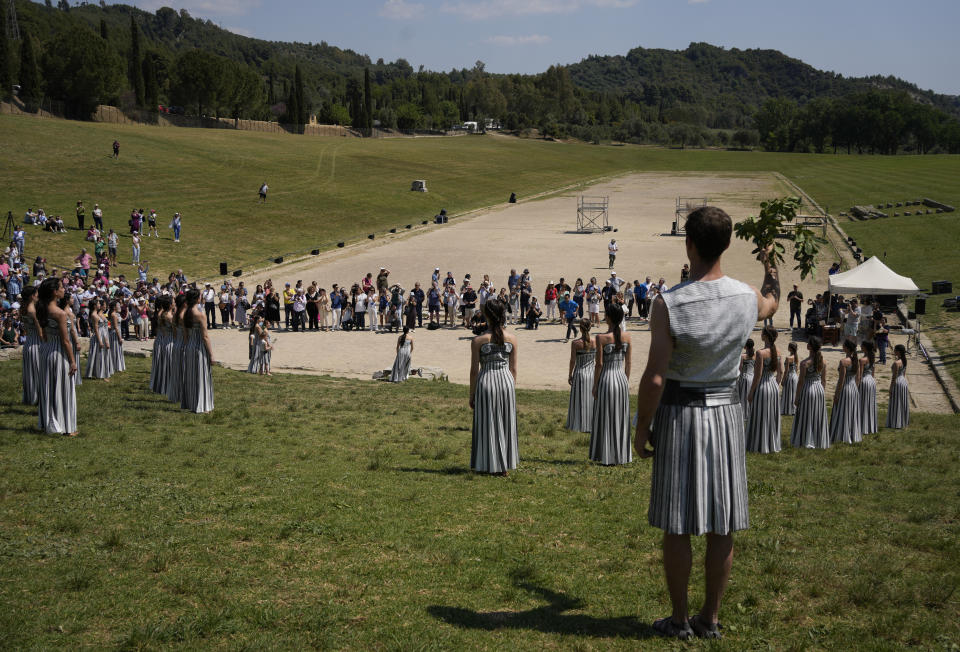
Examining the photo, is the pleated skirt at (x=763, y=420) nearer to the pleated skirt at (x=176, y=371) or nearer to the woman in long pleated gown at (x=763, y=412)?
the woman in long pleated gown at (x=763, y=412)

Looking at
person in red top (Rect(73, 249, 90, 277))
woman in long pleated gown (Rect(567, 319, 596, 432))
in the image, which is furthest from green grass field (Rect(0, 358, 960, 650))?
person in red top (Rect(73, 249, 90, 277))

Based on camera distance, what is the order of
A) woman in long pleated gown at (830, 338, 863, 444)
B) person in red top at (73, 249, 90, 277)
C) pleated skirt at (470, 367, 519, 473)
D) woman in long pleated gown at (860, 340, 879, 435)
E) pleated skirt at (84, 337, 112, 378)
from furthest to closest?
person in red top at (73, 249, 90, 277) → pleated skirt at (84, 337, 112, 378) → woman in long pleated gown at (860, 340, 879, 435) → woman in long pleated gown at (830, 338, 863, 444) → pleated skirt at (470, 367, 519, 473)

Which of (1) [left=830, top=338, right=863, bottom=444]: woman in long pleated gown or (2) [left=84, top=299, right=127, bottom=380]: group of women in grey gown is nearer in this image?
(1) [left=830, top=338, right=863, bottom=444]: woman in long pleated gown

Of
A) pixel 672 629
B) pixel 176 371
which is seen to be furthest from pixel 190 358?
pixel 672 629

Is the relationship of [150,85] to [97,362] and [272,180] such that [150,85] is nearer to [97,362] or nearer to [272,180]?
[272,180]

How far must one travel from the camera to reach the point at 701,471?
15.6ft

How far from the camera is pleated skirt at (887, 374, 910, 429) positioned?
15633 mm

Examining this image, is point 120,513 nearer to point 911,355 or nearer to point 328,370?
Answer: point 328,370

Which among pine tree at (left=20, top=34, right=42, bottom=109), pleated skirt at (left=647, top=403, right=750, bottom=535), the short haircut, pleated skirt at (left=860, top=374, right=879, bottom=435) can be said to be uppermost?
pine tree at (left=20, top=34, right=42, bottom=109)

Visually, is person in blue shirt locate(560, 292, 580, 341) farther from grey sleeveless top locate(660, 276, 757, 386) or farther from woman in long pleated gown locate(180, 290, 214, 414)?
grey sleeveless top locate(660, 276, 757, 386)

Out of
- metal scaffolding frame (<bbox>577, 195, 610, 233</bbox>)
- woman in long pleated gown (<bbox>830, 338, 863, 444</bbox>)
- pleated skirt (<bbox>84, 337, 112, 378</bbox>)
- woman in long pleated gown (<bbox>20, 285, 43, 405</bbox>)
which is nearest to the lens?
woman in long pleated gown (<bbox>20, 285, 43, 405</bbox>)

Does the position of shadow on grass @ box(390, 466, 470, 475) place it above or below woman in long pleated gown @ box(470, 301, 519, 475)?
below

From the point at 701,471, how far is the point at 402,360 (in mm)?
16610

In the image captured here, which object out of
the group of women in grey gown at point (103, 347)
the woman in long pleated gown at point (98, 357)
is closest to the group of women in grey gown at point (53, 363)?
the group of women in grey gown at point (103, 347)
